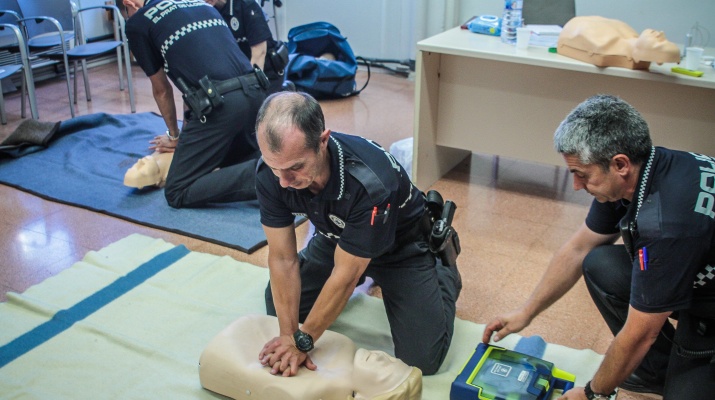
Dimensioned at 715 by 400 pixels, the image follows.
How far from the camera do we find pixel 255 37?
3588 millimetres

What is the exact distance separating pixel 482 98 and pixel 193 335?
184 centimetres

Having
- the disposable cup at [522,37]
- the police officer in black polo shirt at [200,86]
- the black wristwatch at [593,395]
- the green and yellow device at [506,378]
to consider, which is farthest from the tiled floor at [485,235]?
the disposable cup at [522,37]

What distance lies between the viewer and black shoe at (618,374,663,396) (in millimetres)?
2016

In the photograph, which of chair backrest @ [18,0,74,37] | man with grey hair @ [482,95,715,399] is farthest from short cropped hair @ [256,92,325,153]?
chair backrest @ [18,0,74,37]

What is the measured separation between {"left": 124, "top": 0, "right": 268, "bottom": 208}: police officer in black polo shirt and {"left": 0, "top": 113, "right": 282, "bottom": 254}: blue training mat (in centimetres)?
13

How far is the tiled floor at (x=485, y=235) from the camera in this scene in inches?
97.4

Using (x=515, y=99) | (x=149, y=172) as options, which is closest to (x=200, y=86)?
(x=149, y=172)

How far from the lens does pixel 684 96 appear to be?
9.70 ft

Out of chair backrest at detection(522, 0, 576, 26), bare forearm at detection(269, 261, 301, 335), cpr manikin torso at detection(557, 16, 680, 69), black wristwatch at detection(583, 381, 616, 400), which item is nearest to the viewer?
black wristwatch at detection(583, 381, 616, 400)

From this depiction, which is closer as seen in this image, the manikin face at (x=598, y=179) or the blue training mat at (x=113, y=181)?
the manikin face at (x=598, y=179)

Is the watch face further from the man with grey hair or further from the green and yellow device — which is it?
the man with grey hair

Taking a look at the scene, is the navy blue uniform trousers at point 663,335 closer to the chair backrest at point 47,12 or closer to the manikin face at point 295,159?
the manikin face at point 295,159

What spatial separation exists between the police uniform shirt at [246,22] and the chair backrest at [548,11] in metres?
1.46

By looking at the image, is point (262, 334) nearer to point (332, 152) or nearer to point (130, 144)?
point (332, 152)
